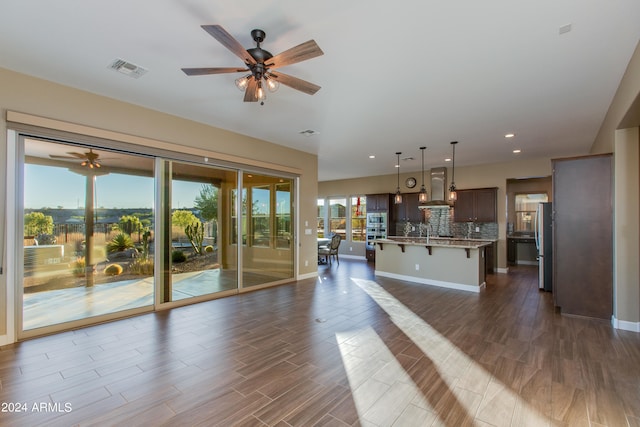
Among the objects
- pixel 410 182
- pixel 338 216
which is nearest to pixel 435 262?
pixel 410 182

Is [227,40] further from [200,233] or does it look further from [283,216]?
[283,216]

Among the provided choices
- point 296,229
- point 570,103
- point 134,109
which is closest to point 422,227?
point 296,229

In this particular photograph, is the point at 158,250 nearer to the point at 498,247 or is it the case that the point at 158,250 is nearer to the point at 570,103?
the point at 570,103

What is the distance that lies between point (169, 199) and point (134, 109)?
1.37m

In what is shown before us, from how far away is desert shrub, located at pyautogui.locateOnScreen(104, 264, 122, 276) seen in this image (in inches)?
165

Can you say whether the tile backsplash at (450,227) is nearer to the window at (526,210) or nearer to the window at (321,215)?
the window at (526,210)

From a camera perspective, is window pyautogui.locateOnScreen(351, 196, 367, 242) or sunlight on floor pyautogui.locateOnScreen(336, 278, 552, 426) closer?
sunlight on floor pyautogui.locateOnScreen(336, 278, 552, 426)

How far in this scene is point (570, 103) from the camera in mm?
4055

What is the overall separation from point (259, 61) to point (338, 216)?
365 inches

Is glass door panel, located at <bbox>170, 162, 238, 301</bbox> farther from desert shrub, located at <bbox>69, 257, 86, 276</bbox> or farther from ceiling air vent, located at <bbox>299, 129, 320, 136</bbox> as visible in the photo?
ceiling air vent, located at <bbox>299, 129, 320, 136</bbox>

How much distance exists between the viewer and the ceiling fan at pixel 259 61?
87.4 inches

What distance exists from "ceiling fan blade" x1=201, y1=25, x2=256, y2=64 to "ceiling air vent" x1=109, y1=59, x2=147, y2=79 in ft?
4.80

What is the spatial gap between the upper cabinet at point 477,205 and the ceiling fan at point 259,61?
6920 millimetres

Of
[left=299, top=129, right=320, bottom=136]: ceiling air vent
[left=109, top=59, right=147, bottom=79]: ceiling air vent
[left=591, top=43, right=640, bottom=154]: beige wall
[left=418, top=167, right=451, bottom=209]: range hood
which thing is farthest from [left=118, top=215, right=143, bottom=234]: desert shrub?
[left=418, top=167, right=451, bottom=209]: range hood
